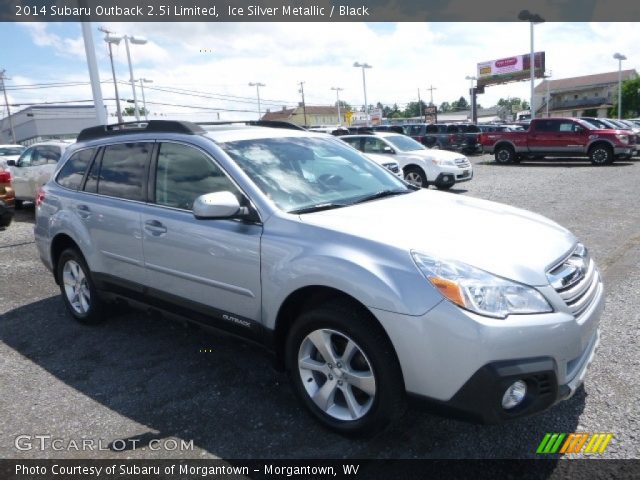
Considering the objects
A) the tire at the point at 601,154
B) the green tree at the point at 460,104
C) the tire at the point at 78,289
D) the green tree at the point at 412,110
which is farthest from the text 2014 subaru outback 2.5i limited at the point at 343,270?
the green tree at the point at 460,104

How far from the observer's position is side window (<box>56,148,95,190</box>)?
4801 mm

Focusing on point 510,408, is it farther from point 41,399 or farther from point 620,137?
point 620,137

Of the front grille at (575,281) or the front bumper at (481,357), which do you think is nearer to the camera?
the front bumper at (481,357)

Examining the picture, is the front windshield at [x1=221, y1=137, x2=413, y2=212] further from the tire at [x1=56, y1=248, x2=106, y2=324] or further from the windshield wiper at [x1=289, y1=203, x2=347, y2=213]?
the tire at [x1=56, y1=248, x2=106, y2=324]

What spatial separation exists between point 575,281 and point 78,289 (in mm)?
4249

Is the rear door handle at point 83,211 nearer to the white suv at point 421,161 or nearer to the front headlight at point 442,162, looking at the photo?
the white suv at point 421,161

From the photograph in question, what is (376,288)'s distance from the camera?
8.55 ft

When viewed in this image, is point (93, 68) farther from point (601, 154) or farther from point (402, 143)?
point (601, 154)

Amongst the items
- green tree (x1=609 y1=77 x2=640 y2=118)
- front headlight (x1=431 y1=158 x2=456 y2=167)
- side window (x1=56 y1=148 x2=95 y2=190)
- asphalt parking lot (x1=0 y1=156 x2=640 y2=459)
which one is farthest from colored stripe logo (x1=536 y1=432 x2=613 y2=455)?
green tree (x1=609 y1=77 x2=640 y2=118)

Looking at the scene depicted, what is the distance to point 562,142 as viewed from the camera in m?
19.8

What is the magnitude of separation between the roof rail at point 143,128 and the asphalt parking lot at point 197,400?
157cm

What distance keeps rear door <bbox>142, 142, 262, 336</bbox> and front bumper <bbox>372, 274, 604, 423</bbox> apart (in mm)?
1031

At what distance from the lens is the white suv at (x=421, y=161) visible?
13328 millimetres

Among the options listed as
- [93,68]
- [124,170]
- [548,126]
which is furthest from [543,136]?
[124,170]
